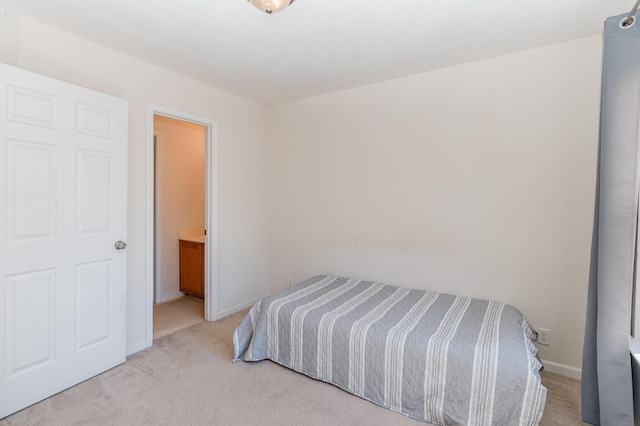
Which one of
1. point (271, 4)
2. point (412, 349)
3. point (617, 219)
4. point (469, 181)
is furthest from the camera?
point (469, 181)

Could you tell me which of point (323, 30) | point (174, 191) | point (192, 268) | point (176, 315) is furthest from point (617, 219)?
point (174, 191)

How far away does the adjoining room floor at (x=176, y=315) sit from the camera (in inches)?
119

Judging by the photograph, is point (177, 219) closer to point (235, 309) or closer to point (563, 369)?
point (235, 309)

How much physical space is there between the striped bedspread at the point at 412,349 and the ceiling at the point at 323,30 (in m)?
1.92

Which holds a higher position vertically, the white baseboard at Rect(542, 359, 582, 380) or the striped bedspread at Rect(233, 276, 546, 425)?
the striped bedspread at Rect(233, 276, 546, 425)

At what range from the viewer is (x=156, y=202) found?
Answer: 3752 mm

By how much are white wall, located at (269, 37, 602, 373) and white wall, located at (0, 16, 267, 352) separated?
0.59m

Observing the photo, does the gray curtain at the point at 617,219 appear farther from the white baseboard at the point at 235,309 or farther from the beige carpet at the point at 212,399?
the white baseboard at the point at 235,309

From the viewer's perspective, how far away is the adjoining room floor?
3025 millimetres

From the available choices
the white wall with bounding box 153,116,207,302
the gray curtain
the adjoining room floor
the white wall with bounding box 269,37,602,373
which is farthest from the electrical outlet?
the white wall with bounding box 153,116,207,302

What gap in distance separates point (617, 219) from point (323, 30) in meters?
1.96

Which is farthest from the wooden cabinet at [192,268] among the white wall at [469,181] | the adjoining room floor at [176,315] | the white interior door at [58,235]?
the white interior door at [58,235]

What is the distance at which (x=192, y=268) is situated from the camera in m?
3.85

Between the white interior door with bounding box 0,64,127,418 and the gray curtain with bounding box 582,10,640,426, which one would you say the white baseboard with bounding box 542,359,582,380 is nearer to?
the gray curtain with bounding box 582,10,640,426
